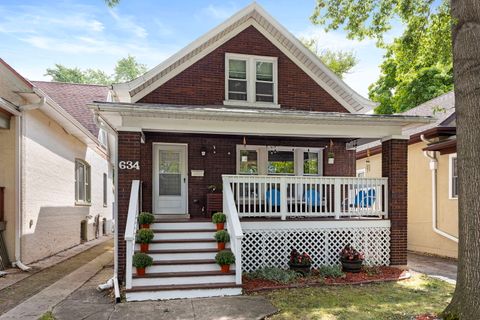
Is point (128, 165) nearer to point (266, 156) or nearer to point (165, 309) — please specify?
point (165, 309)

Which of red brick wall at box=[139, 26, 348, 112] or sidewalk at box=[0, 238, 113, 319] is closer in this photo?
sidewalk at box=[0, 238, 113, 319]

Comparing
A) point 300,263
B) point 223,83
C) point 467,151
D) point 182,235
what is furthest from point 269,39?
point 467,151

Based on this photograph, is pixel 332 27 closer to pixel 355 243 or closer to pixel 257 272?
pixel 355 243

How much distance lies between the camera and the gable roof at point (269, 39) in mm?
10203

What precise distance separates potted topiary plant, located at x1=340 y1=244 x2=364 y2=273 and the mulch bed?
122 millimetres

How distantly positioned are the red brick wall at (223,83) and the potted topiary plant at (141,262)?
4.93 m

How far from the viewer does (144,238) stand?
24.4 ft

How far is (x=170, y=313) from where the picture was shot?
19.0 ft

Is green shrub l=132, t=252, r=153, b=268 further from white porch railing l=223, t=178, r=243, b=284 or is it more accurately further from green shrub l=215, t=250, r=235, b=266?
Result: white porch railing l=223, t=178, r=243, b=284

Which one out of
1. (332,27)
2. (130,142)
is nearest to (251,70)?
(332,27)

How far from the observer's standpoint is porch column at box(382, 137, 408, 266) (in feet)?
29.4

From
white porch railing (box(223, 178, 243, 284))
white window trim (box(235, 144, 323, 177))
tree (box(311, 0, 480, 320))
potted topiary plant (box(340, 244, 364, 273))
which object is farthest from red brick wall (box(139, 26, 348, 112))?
tree (box(311, 0, 480, 320))

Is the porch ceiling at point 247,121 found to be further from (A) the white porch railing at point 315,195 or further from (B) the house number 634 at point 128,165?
(A) the white porch railing at point 315,195

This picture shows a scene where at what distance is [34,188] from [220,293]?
6.52 meters
